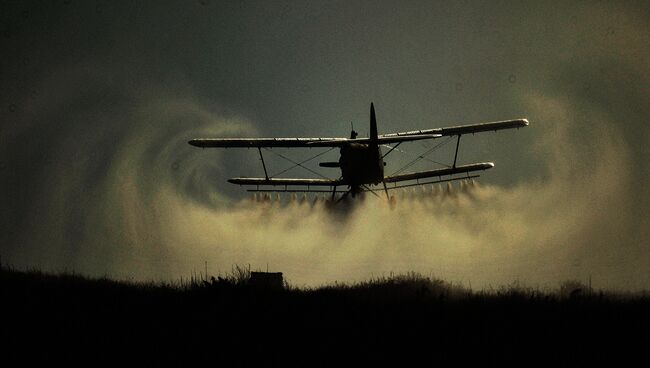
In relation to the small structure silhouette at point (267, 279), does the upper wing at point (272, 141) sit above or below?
above

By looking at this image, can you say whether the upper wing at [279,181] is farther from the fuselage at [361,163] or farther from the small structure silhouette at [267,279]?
the small structure silhouette at [267,279]

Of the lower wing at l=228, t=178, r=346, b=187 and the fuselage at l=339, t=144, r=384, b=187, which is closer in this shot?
the fuselage at l=339, t=144, r=384, b=187

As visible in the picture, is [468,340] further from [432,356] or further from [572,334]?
[572,334]

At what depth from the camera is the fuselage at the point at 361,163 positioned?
36125 millimetres

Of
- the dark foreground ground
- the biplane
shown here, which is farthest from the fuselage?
the dark foreground ground

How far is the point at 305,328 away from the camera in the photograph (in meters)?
13.7

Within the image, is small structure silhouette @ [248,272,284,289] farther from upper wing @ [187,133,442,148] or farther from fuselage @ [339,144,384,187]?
fuselage @ [339,144,384,187]

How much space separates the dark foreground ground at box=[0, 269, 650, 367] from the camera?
474 inches

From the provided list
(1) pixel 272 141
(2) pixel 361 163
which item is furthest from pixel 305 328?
(1) pixel 272 141

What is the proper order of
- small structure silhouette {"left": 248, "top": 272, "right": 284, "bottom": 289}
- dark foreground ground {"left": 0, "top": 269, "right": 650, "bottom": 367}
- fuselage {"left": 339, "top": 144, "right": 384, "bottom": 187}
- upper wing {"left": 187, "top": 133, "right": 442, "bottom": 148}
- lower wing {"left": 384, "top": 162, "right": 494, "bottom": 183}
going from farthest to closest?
lower wing {"left": 384, "top": 162, "right": 494, "bottom": 183} < fuselage {"left": 339, "top": 144, "right": 384, "bottom": 187} < upper wing {"left": 187, "top": 133, "right": 442, "bottom": 148} < small structure silhouette {"left": 248, "top": 272, "right": 284, "bottom": 289} < dark foreground ground {"left": 0, "top": 269, "right": 650, "bottom": 367}

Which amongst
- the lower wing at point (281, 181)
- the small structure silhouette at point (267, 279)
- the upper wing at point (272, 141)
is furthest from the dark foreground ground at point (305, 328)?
the lower wing at point (281, 181)

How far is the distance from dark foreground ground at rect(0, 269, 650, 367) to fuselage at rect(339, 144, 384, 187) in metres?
18.6

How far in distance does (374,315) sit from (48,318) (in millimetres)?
7985

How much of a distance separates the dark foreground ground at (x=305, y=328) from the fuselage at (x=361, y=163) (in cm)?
1856
